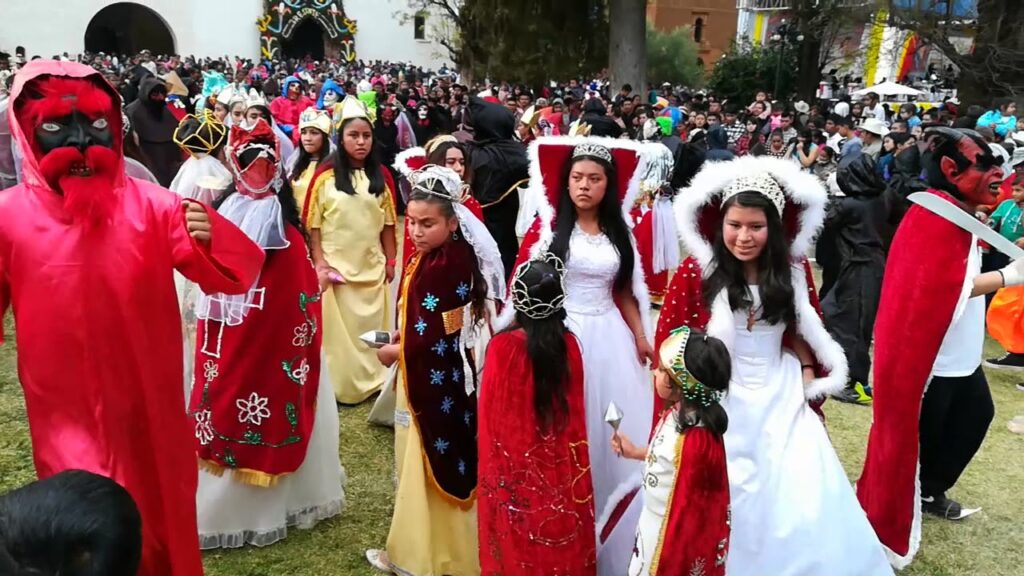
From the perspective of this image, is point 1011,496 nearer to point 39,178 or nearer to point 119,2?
point 39,178

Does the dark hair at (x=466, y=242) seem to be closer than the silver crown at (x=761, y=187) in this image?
No

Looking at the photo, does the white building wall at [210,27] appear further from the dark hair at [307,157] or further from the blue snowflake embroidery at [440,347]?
the blue snowflake embroidery at [440,347]

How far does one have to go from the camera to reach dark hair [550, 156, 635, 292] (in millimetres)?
4293

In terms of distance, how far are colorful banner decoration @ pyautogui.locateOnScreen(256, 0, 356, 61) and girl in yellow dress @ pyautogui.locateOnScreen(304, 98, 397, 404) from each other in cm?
4114

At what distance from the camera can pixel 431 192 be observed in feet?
11.9

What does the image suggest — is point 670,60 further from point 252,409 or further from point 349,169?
point 252,409

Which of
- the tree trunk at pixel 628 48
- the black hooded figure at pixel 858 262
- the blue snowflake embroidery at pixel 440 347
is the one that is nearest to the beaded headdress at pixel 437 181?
the blue snowflake embroidery at pixel 440 347

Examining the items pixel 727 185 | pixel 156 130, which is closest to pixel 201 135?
pixel 727 185

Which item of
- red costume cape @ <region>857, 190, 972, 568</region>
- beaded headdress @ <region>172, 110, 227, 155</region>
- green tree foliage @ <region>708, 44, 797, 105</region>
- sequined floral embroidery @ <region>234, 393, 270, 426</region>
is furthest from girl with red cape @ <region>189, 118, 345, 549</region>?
green tree foliage @ <region>708, 44, 797, 105</region>

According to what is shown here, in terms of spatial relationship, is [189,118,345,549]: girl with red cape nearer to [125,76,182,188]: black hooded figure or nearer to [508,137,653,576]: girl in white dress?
[508,137,653,576]: girl in white dress

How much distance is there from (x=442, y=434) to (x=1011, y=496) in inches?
144

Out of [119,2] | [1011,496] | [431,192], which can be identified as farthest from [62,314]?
[119,2]

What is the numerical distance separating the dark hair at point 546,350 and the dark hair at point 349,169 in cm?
300

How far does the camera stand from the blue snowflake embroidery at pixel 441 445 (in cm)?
371
